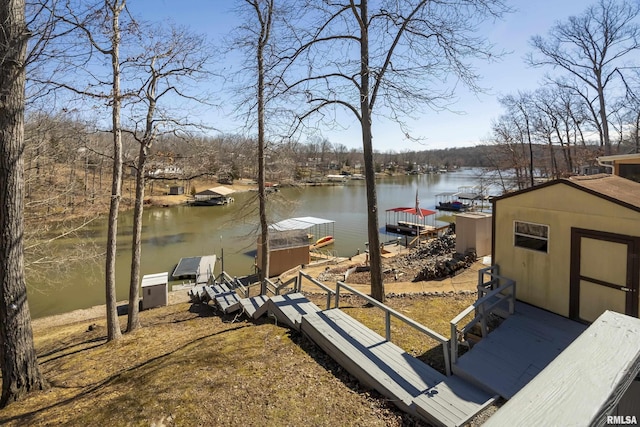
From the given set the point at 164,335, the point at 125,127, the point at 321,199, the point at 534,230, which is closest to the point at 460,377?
the point at 534,230

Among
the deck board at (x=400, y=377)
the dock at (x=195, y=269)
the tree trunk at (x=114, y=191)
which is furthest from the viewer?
the dock at (x=195, y=269)

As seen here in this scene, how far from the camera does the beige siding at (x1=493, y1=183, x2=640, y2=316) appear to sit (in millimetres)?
5057

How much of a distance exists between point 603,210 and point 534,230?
105cm

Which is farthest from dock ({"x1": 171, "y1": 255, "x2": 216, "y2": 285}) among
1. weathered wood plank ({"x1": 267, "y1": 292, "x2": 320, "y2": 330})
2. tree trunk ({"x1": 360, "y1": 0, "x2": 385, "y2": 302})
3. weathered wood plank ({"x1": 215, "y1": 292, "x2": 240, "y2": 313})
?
tree trunk ({"x1": 360, "y1": 0, "x2": 385, "y2": 302})

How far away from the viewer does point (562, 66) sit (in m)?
20.3

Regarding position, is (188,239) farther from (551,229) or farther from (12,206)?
(551,229)

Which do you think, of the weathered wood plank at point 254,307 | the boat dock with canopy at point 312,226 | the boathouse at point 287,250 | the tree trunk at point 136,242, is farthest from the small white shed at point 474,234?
the tree trunk at point 136,242

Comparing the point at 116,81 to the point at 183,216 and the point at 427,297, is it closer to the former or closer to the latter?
the point at 427,297

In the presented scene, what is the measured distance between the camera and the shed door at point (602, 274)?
4812 mm

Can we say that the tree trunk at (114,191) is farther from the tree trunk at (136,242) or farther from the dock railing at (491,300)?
the dock railing at (491,300)

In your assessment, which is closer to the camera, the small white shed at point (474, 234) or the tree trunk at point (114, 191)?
the tree trunk at point (114, 191)

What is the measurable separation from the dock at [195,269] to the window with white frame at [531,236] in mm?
14620

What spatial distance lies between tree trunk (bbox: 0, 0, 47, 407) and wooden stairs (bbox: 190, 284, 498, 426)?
12.7 ft

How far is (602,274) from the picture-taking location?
5078 mm
